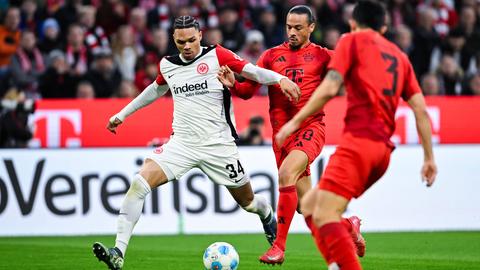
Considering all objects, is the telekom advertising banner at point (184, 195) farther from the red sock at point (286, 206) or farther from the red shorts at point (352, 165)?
the red shorts at point (352, 165)

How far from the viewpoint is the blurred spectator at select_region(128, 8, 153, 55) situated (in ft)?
64.9

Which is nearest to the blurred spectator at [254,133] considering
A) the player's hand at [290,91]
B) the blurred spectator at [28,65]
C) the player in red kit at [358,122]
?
the blurred spectator at [28,65]

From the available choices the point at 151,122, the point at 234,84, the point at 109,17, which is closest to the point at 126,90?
the point at 151,122

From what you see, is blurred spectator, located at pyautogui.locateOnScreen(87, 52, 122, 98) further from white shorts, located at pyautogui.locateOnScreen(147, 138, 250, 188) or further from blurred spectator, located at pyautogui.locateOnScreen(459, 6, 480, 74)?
white shorts, located at pyautogui.locateOnScreen(147, 138, 250, 188)

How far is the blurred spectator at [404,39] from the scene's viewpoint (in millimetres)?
20094

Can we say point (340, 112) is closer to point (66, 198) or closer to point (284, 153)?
point (66, 198)

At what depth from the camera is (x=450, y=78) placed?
64.2ft

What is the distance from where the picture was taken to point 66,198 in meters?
15.5

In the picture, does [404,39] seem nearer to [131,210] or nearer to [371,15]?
[131,210]

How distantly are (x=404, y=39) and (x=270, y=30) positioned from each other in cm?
260

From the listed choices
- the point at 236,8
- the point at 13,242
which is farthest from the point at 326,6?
the point at 13,242

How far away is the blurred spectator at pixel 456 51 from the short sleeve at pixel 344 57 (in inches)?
501

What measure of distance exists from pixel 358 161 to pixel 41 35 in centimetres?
1261

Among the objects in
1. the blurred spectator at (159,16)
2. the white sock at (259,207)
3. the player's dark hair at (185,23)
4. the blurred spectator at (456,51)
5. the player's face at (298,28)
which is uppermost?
the player's dark hair at (185,23)
